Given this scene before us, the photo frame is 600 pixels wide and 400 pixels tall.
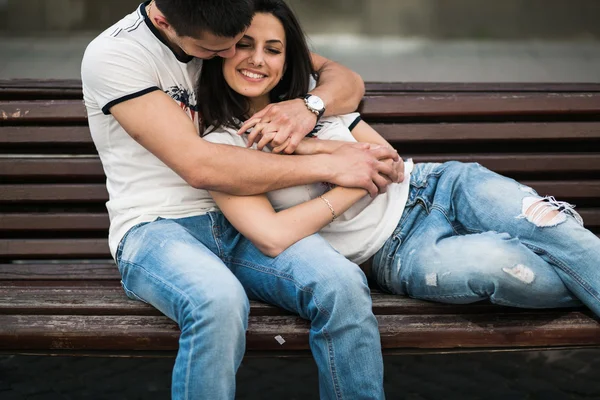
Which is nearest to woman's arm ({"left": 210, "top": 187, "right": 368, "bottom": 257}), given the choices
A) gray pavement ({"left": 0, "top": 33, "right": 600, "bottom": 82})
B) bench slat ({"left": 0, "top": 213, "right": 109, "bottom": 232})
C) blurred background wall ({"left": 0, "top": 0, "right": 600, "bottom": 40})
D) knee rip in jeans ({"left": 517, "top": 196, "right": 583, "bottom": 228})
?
knee rip in jeans ({"left": 517, "top": 196, "right": 583, "bottom": 228})

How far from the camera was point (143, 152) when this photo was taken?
2.83 m

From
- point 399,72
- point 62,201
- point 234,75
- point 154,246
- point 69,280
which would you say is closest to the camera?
point 154,246

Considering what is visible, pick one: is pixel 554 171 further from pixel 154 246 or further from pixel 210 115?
pixel 154 246

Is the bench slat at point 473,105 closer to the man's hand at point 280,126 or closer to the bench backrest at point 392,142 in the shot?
the bench backrest at point 392,142

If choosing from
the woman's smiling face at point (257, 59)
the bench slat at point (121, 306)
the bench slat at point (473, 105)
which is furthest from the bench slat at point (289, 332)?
the bench slat at point (473, 105)

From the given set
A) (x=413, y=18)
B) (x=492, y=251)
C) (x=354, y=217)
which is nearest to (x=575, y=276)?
(x=492, y=251)

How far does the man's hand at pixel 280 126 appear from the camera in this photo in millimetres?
2828

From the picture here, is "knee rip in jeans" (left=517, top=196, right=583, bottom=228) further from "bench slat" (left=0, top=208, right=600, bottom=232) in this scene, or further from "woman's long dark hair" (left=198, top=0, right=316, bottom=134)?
"bench slat" (left=0, top=208, right=600, bottom=232)

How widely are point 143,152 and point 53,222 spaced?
1.00 meters

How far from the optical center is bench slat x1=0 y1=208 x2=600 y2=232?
11.8 ft

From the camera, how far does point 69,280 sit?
3.29 metres

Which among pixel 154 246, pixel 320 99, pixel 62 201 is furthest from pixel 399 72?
pixel 154 246

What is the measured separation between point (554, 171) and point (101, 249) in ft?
6.89

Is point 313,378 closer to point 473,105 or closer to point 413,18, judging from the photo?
point 473,105
